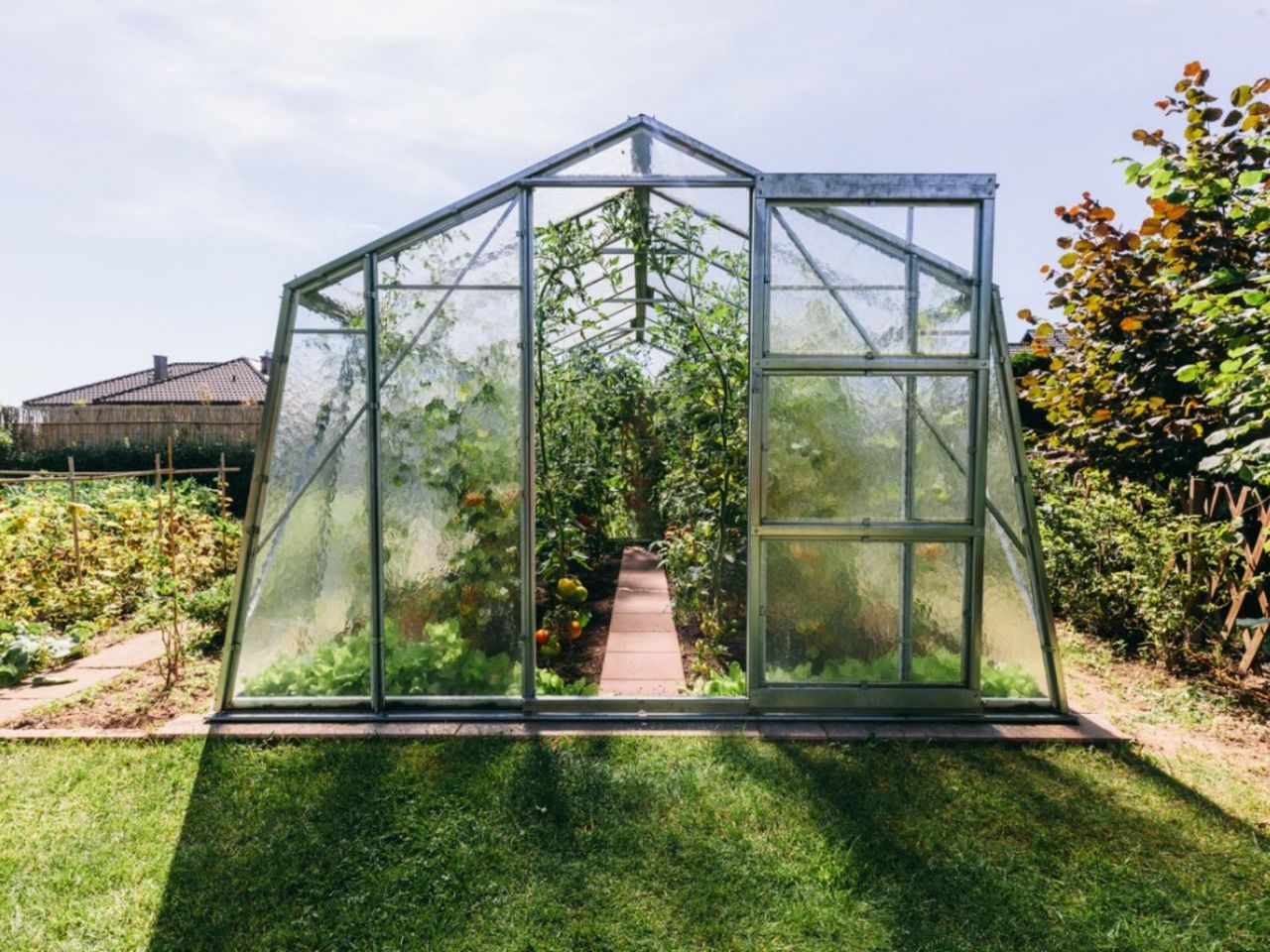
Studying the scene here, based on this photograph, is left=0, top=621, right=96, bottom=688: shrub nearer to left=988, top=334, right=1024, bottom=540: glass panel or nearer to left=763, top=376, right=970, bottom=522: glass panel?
left=763, top=376, right=970, bottom=522: glass panel

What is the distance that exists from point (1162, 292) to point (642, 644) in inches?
165

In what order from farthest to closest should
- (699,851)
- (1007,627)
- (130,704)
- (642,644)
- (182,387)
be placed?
(182,387) → (642,644) → (130,704) → (1007,627) → (699,851)

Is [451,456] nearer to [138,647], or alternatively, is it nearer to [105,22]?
[105,22]

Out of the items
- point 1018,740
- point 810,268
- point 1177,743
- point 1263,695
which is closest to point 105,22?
point 810,268

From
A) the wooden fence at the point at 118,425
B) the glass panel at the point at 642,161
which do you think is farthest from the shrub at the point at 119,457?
the glass panel at the point at 642,161

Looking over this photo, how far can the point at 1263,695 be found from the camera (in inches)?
156

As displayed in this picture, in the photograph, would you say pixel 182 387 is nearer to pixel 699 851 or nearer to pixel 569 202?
pixel 569 202

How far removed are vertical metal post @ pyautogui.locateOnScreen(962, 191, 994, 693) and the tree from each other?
830 millimetres

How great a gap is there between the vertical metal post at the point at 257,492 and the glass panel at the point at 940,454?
3.35 meters

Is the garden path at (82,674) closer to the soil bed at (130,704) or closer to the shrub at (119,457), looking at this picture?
the soil bed at (130,704)

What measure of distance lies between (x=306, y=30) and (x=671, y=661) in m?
3.92

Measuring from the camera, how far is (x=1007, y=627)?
3789mm

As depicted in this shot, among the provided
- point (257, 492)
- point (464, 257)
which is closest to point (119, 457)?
point (257, 492)

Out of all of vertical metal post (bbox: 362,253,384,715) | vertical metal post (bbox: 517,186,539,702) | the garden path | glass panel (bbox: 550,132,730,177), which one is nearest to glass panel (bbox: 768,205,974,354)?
glass panel (bbox: 550,132,730,177)
